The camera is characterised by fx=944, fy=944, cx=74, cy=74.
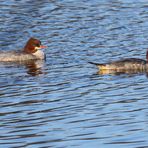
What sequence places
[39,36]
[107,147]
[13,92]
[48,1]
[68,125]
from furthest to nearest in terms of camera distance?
[48,1]
[39,36]
[13,92]
[68,125]
[107,147]

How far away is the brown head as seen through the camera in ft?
96.7

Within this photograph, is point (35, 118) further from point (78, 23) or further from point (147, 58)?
point (78, 23)

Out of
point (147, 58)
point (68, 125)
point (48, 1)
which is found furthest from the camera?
point (48, 1)

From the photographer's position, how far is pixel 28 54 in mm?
29328

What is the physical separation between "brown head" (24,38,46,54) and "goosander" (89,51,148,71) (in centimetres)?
488

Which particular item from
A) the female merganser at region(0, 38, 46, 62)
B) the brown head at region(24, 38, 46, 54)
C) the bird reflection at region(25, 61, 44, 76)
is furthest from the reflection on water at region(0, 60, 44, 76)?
the brown head at region(24, 38, 46, 54)

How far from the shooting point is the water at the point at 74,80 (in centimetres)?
1698

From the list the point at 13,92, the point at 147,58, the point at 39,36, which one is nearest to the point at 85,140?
the point at 13,92

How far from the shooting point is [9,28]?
32.5 metres

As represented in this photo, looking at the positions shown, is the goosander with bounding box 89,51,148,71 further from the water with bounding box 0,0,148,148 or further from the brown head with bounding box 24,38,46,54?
the brown head with bounding box 24,38,46,54

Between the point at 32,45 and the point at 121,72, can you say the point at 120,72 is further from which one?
the point at 32,45

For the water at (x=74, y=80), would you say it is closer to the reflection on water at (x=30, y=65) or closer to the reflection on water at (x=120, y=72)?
the reflection on water at (x=30, y=65)

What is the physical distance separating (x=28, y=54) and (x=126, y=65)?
16.7 ft

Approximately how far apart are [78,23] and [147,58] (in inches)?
302
